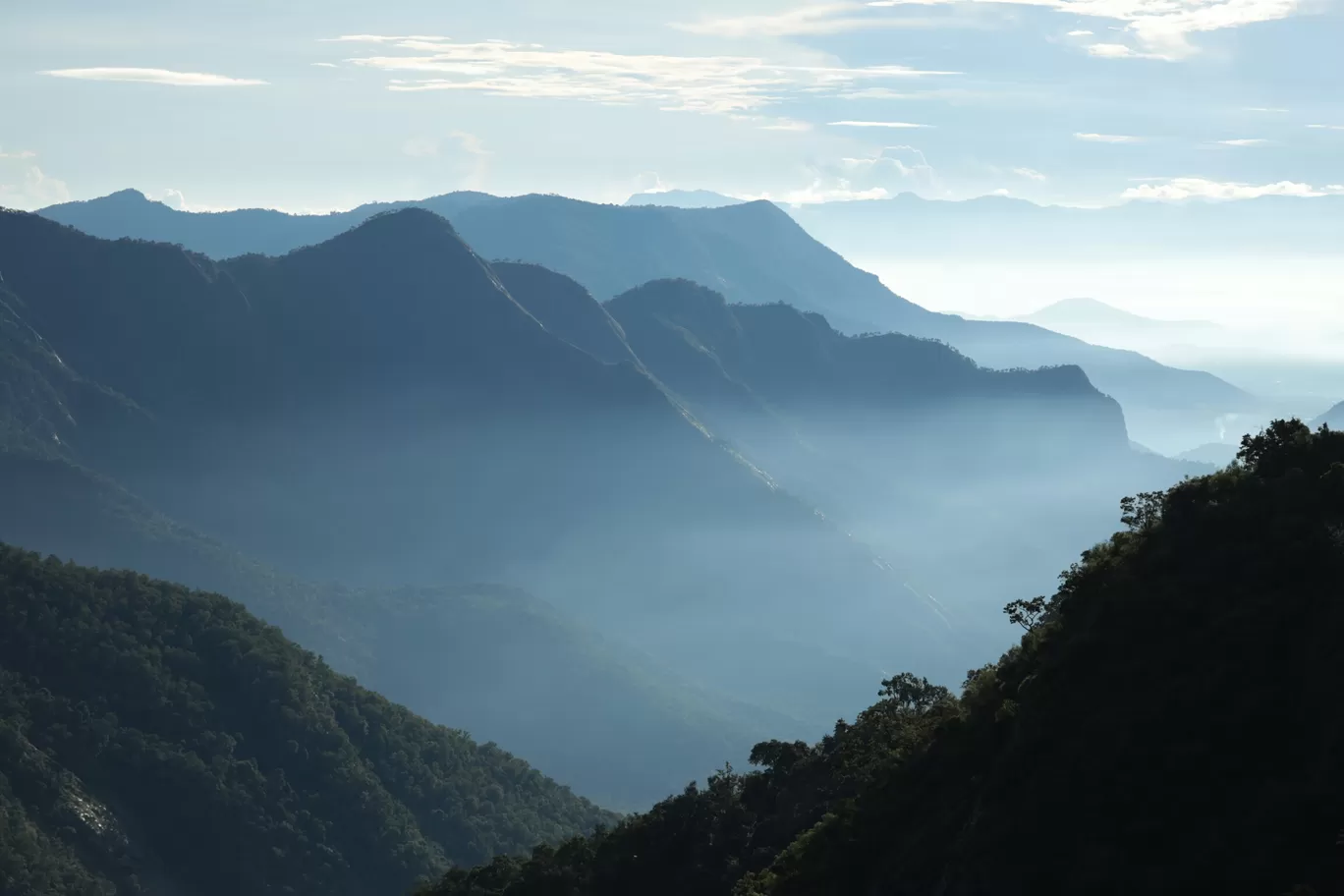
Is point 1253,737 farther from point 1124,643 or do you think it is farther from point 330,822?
point 330,822

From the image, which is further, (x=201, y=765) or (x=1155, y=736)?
(x=201, y=765)

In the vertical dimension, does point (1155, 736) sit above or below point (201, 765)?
above

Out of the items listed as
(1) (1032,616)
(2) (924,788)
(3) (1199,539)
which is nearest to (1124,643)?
(3) (1199,539)

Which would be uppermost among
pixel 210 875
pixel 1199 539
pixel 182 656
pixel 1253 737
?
pixel 1199 539

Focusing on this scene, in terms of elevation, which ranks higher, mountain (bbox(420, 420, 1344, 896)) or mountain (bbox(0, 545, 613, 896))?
mountain (bbox(420, 420, 1344, 896))

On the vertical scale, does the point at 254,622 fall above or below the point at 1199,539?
below

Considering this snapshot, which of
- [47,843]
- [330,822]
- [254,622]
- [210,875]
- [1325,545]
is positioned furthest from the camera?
[254,622]
